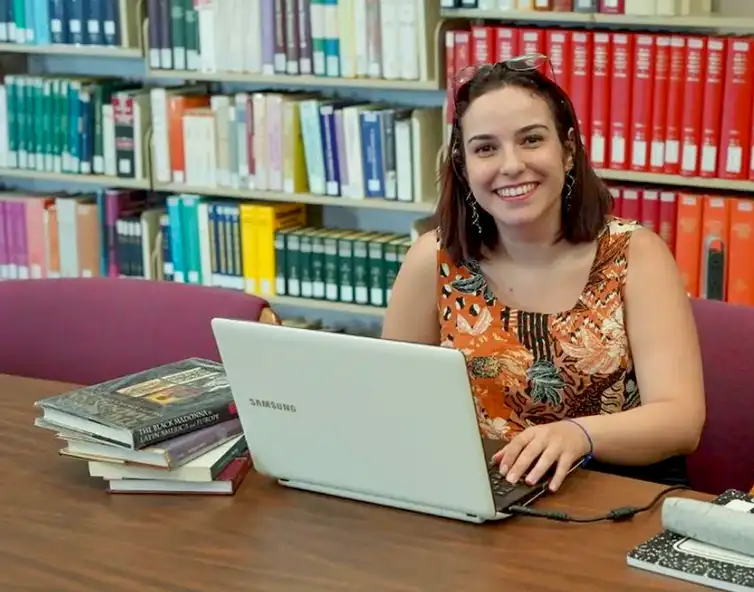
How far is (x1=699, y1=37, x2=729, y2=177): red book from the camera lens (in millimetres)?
3002

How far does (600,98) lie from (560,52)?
0.50 ft

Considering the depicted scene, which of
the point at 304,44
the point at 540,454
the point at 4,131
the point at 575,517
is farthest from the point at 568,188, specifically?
the point at 4,131

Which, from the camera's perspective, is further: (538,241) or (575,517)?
(538,241)

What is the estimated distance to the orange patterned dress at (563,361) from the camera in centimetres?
194

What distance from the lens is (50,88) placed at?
3957 mm

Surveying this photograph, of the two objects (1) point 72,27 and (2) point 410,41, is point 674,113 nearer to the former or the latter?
(2) point 410,41

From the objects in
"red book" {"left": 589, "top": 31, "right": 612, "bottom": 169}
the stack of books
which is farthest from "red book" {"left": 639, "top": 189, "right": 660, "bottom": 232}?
the stack of books

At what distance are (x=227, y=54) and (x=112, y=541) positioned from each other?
2.35 metres

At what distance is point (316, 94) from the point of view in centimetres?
374

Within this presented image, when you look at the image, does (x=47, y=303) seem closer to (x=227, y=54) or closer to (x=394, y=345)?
(x=394, y=345)

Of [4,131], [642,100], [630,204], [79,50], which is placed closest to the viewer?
[642,100]

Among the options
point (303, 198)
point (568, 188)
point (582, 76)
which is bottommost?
point (303, 198)

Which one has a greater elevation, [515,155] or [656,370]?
[515,155]

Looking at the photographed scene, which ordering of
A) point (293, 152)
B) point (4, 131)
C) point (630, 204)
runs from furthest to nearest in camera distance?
point (4, 131) < point (293, 152) < point (630, 204)
